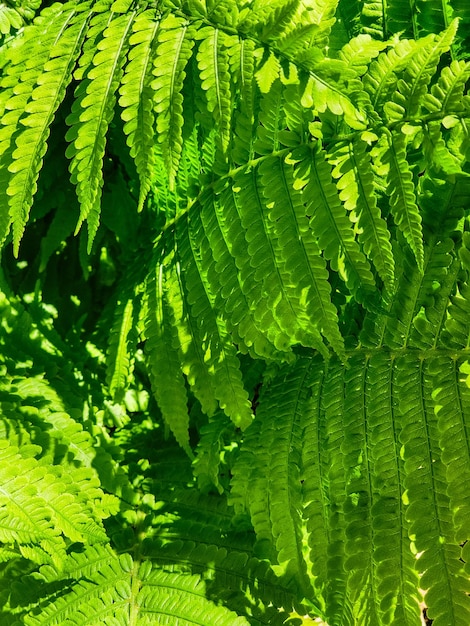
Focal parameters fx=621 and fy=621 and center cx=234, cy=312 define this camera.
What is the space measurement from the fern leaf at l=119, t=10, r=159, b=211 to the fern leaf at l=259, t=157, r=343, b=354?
0.67 ft

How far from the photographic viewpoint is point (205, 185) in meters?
1.30

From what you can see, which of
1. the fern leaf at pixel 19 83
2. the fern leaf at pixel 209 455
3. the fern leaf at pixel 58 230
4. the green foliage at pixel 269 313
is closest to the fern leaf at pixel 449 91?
the green foliage at pixel 269 313

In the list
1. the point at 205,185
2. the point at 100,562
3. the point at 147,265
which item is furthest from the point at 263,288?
the point at 100,562

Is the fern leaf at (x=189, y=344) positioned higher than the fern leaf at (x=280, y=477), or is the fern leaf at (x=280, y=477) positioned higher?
the fern leaf at (x=189, y=344)

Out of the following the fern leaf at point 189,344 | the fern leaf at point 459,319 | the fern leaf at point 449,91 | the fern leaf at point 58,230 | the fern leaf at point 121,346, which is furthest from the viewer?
the fern leaf at point 58,230

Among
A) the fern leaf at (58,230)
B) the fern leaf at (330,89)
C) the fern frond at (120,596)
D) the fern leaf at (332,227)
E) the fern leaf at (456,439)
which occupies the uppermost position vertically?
the fern leaf at (330,89)

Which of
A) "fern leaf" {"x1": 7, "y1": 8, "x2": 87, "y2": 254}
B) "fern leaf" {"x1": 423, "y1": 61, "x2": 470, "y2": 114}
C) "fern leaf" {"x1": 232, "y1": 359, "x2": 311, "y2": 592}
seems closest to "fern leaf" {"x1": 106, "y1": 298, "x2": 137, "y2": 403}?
"fern leaf" {"x1": 232, "y1": 359, "x2": 311, "y2": 592}

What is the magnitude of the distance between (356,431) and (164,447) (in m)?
0.74

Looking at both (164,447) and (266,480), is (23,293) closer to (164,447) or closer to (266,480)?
(164,447)

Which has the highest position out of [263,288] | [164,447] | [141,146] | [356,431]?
[141,146]

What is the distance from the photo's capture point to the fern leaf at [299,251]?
99cm

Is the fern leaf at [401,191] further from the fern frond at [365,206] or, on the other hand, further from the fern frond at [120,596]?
the fern frond at [120,596]

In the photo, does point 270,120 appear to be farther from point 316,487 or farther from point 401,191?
point 316,487

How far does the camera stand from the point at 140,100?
3.19ft
